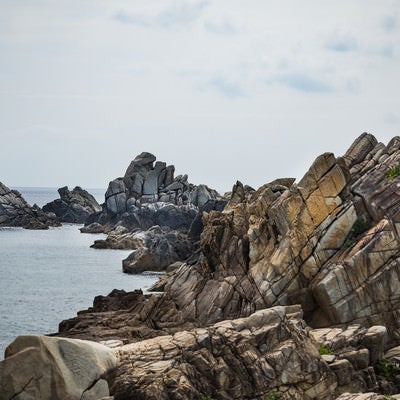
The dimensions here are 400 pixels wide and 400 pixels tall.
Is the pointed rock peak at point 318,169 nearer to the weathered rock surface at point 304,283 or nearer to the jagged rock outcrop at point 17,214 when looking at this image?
the weathered rock surface at point 304,283

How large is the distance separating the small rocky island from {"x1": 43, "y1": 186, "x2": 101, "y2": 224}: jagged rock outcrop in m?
135

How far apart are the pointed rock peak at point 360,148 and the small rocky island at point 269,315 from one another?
0.10 m

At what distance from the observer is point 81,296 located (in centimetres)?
6988

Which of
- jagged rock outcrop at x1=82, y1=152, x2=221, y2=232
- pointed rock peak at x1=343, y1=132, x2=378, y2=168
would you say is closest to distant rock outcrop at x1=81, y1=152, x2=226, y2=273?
jagged rock outcrop at x1=82, y1=152, x2=221, y2=232

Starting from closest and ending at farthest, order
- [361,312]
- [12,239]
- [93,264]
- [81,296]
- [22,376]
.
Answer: [22,376], [361,312], [81,296], [93,264], [12,239]

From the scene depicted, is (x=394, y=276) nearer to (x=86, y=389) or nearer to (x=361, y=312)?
(x=361, y=312)

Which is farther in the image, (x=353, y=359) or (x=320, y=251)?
(x=320, y=251)

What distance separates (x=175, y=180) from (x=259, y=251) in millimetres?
112617

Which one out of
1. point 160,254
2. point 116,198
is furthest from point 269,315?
point 116,198

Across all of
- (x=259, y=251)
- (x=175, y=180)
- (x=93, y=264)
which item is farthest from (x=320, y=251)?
(x=175, y=180)

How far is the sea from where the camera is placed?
56.8 m

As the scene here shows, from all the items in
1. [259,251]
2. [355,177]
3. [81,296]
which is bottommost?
[81,296]

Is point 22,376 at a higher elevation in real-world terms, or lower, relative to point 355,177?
lower

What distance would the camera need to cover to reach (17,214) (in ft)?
559
